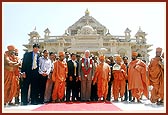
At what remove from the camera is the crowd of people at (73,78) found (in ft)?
27.3

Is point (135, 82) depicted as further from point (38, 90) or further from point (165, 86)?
point (38, 90)

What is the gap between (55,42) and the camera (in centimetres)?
3950

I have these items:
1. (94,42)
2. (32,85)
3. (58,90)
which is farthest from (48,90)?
(94,42)

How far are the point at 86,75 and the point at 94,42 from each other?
93.4ft

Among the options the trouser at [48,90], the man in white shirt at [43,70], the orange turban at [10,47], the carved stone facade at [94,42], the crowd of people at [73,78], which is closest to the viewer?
the orange turban at [10,47]

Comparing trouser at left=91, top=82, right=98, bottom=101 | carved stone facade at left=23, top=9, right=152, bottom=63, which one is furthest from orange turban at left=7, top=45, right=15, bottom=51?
carved stone facade at left=23, top=9, right=152, bottom=63

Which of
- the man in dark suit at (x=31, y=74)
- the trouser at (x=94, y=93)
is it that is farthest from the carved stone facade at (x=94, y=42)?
the man in dark suit at (x=31, y=74)

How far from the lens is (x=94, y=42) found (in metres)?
37.1

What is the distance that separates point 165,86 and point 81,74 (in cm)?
233

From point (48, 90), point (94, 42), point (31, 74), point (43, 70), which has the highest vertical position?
point (94, 42)

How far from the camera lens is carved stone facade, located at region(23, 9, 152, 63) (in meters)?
37.1

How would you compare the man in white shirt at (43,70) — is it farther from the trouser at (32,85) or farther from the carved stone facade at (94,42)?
the carved stone facade at (94,42)

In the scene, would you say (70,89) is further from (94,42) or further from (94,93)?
(94,42)

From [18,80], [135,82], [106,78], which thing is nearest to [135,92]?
[135,82]
